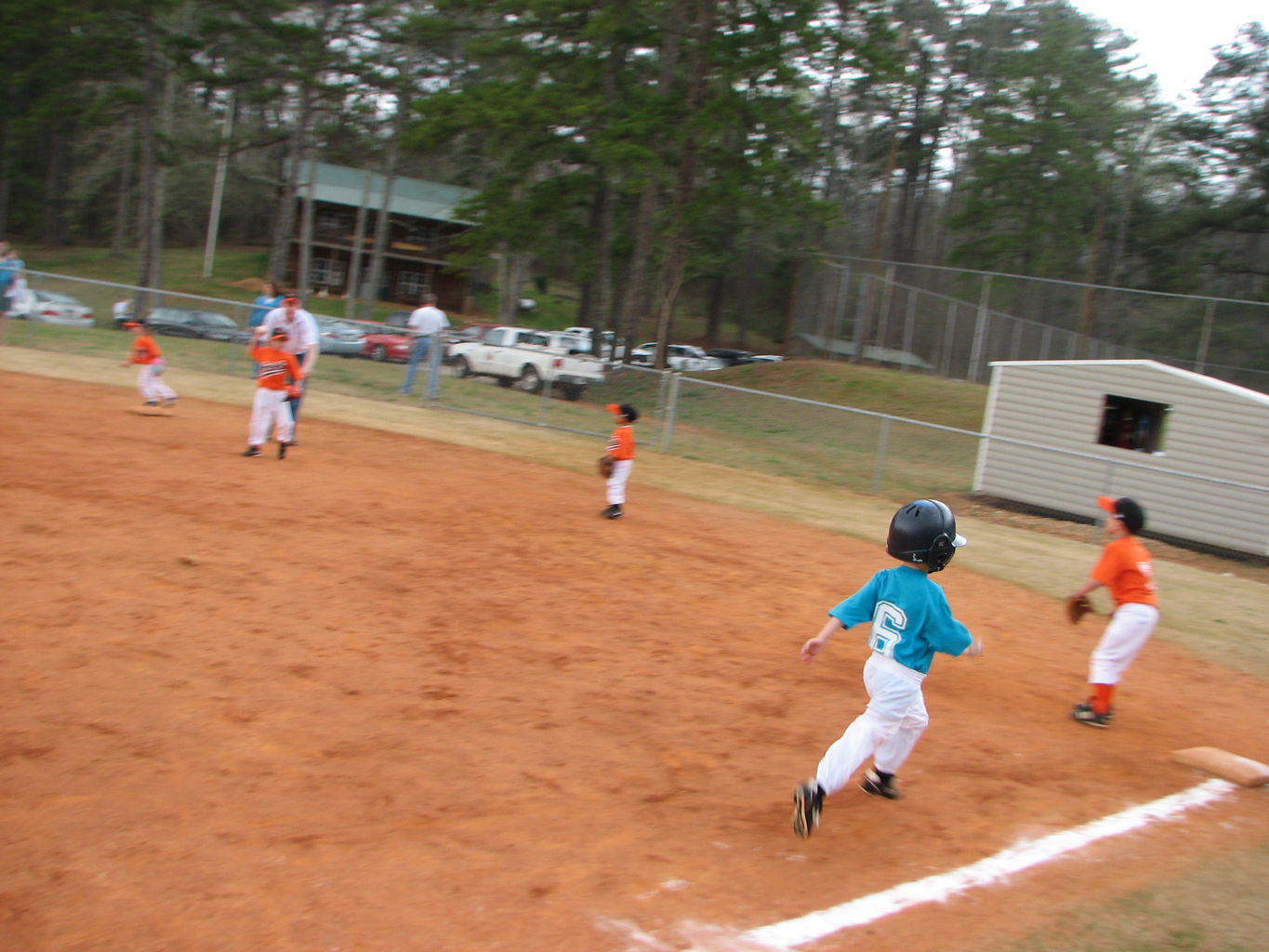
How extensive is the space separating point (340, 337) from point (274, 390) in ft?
41.7

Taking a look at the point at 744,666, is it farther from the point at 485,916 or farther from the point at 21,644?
the point at 21,644

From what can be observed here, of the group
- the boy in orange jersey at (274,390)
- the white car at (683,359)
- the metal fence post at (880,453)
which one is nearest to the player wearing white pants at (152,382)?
the boy in orange jersey at (274,390)

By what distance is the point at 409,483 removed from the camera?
41.1 ft

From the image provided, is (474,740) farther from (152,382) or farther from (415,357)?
(415,357)

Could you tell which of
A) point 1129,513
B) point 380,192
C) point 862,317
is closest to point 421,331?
point 1129,513

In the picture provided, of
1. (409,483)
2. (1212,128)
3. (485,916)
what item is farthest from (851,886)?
(1212,128)

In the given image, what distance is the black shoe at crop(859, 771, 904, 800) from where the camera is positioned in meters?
5.43

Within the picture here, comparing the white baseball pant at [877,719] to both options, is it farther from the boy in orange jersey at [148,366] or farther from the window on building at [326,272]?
the window on building at [326,272]

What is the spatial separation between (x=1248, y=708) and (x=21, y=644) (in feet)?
28.4

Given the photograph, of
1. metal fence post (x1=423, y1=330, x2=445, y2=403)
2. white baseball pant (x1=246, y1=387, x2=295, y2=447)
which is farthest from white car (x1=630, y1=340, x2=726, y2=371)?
white baseball pant (x1=246, y1=387, x2=295, y2=447)

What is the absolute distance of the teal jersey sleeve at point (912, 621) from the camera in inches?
191

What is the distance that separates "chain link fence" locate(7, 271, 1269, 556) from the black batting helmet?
1153cm

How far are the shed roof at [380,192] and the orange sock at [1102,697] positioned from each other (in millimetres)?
48669

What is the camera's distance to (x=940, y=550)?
482 centimetres
